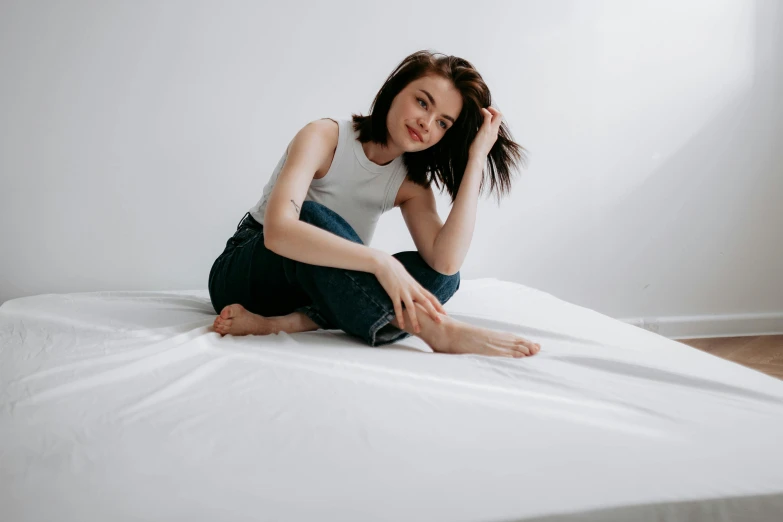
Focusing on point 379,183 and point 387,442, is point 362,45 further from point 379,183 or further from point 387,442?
point 387,442

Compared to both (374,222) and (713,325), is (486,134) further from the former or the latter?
(713,325)

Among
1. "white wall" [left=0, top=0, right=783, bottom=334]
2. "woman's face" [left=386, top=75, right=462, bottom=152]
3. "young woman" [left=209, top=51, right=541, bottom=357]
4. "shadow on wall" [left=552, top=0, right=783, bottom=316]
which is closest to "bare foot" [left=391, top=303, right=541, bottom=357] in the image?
"young woman" [left=209, top=51, right=541, bottom=357]

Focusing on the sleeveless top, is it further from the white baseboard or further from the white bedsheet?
the white baseboard

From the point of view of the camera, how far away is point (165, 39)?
2229 millimetres

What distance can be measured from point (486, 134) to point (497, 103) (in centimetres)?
99

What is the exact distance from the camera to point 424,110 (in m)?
1.57

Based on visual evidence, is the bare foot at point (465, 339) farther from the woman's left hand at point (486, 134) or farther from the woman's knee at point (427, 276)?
the woman's left hand at point (486, 134)

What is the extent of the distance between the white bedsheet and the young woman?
8 cm

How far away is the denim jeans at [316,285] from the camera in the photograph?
1332 mm

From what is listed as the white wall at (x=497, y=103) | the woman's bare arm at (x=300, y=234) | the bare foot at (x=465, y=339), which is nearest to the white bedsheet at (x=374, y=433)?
the bare foot at (x=465, y=339)

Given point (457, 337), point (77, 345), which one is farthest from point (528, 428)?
point (77, 345)

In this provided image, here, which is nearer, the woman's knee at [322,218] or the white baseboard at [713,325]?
the woman's knee at [322,218]

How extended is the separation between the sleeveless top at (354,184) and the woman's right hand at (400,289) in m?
0.42

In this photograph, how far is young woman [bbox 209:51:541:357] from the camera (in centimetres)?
133
